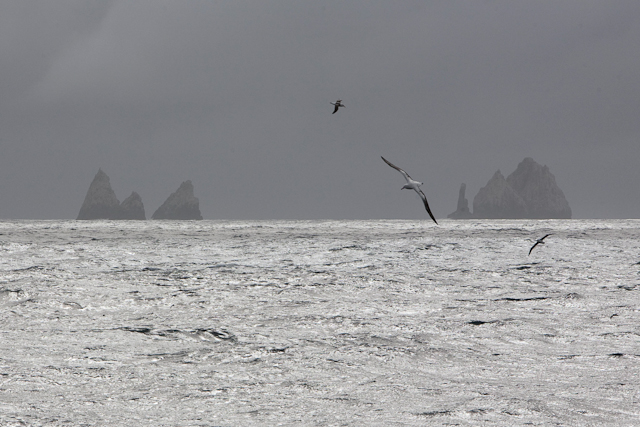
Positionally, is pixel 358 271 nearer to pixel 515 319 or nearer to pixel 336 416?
pixel 515 319

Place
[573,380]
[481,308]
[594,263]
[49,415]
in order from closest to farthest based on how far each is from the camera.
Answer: [49,415] < [573,380] < [481,308] < [594,263]

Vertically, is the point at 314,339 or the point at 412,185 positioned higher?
the point at 412,185

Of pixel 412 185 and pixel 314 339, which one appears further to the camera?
pixel 412 185

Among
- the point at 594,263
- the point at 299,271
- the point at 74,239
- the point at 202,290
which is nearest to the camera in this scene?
the point at 202,290

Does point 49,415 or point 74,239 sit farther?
point 74,239

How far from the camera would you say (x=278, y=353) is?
7250 mm

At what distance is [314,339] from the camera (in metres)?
7.92

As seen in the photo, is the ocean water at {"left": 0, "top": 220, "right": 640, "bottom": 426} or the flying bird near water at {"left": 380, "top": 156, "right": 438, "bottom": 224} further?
the flying bird near water at {"left": 380, "top": 156, "right": 438, "bottom": 224}

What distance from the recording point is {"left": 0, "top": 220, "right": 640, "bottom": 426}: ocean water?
18.0 feet

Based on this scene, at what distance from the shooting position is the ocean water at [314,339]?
5.47m

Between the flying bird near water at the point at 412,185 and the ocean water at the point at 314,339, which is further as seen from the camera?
the flying bird near water at the point at 412,185

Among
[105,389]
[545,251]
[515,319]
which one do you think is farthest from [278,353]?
[545,251]

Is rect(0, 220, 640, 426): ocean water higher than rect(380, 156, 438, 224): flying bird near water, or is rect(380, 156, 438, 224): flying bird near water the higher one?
rect(380, 156, 438, 224): flying bird near water

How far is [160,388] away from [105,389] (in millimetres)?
581
